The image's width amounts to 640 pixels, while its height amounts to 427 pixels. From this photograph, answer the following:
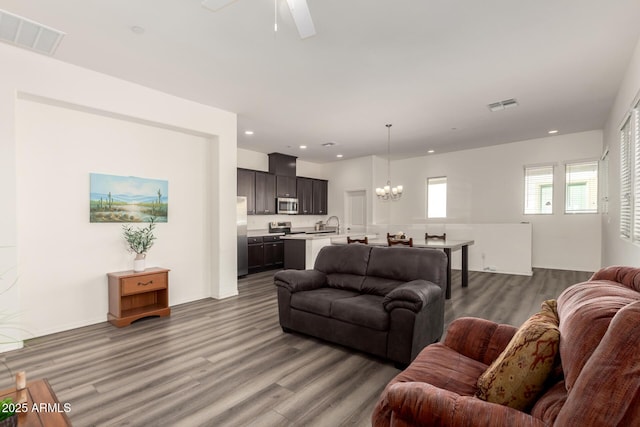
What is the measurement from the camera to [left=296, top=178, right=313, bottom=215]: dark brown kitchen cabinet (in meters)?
8.65

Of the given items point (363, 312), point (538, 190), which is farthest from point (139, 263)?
point (538, 190)

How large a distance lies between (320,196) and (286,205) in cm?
Result: 150

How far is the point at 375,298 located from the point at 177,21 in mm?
3122

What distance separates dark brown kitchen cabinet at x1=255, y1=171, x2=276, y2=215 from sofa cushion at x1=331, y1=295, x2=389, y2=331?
15.7 feet

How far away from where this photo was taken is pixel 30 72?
3.21m

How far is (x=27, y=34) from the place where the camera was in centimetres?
284

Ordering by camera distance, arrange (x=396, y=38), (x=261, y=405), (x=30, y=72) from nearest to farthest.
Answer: (x=261, y=405), (x=396, y=38), (x=30, y=72)

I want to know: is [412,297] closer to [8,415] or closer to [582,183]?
[8,415]

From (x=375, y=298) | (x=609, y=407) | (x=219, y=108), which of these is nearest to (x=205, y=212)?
(x=219, y=108)

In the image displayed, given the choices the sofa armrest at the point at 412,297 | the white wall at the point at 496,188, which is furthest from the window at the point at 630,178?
the white wall at the point at 496,188

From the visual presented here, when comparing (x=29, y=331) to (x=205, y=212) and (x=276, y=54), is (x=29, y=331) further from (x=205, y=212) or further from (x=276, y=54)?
(x=276, y=54)

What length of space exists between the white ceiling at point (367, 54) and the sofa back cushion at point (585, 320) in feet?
7.32

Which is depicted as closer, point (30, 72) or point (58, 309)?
point (30, 72)

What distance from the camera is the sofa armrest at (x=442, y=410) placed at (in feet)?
3.75
